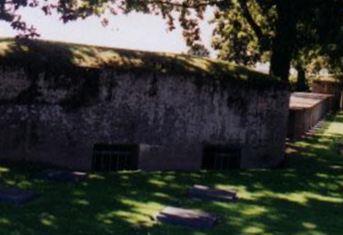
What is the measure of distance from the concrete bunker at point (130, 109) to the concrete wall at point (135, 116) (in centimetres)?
3

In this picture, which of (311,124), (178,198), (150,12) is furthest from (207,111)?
(311,124)

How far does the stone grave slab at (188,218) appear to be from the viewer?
32.4ft

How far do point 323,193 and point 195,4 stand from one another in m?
11.6

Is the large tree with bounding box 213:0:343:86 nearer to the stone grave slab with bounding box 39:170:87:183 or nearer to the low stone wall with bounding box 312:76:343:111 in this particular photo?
the stone grave slab with bounding box 39:170:87:183

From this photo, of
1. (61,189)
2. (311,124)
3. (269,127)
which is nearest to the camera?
(61,189)

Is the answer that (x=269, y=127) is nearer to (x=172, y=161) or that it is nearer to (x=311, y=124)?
(x=172, y=161)

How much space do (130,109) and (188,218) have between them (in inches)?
230

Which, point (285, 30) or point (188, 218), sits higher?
point (285, 30)

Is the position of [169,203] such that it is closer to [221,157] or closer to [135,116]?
[135,116]

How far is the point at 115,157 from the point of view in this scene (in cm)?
1556

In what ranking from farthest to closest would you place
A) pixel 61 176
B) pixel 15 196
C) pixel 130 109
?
pixel 130 109, pixel 61 176, pixel 15 196

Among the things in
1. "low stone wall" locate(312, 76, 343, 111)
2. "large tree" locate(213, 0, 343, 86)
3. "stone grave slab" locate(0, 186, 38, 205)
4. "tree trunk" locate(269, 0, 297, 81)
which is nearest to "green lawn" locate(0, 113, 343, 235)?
"stone grave slab" locate(0, 186, 38, 205)

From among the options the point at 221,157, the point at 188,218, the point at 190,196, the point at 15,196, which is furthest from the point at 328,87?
the point at 15,196

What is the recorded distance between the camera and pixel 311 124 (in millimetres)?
32969
